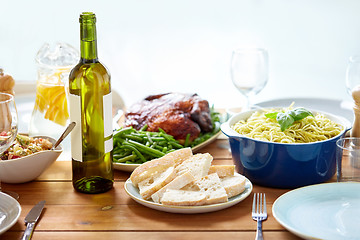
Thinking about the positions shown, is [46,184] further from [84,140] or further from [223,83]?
[223,83]

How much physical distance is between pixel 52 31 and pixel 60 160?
14.2ft

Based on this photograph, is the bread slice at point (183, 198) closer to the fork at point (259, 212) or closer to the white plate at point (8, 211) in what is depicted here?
the fork at point (259, 212)

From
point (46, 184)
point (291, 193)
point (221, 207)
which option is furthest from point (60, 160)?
point (291, 193)

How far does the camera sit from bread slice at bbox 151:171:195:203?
54.1 inches

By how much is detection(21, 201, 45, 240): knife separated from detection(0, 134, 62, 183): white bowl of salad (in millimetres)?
156

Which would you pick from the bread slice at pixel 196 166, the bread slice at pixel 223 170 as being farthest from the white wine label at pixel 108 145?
the bread slice at pixel 223 170

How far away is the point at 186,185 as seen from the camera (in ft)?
4.61

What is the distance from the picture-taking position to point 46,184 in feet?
5.24

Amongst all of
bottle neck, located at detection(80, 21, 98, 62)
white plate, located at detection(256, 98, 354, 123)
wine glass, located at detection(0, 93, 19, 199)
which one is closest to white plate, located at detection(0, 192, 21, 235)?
wine glass, located at detection(0, 93, 19, 199)

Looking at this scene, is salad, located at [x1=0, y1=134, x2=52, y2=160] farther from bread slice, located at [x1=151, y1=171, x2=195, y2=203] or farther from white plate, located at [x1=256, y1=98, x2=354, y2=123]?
white plate, located at [x1=256, y1=98, x2=354, y2=123]

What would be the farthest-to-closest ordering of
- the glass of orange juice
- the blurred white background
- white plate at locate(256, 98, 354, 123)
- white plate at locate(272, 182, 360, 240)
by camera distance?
the blurred white background < white plate at locate(256, 98, 354, 123) < the glass of orange juice < white plate at locate(272, 182, 360, 240)

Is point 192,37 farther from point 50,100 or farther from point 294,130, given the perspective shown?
point 294,130

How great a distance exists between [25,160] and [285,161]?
0.81 meters

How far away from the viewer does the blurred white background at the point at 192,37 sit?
5762 mm
